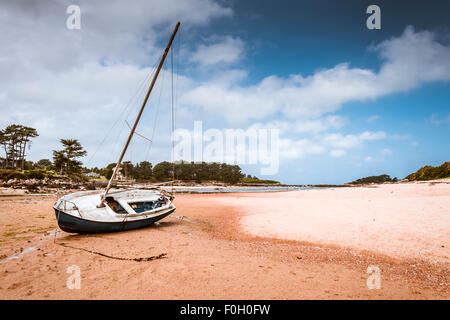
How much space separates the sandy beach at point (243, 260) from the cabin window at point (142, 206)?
246cm

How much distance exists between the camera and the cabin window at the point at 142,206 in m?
16.0

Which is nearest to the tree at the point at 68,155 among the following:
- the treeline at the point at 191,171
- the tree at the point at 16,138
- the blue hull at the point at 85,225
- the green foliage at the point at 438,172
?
the tree at the point at 16,138

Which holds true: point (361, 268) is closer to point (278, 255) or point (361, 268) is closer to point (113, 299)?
point (278, 255)

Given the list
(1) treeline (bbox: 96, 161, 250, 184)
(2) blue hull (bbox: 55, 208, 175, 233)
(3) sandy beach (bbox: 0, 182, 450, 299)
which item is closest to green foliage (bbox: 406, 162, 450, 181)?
(3) sandy beach (bbox: 0, 182, 450, 299)

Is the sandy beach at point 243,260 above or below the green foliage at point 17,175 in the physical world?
below

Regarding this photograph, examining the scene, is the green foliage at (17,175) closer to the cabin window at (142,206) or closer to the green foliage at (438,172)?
the cabin window at (142,206)

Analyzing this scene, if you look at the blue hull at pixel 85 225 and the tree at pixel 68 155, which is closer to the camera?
the blue hull at pixel 85 225

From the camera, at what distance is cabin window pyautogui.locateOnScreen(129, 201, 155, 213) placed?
16047mm

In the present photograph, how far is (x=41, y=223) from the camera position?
14.4 m

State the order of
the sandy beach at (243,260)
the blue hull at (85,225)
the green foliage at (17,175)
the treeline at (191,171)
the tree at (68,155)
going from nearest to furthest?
the sandy beach at (243,260), the blue hull at (85,225), the green foliage at (17,175), the tree at (68,155), the treeline at (191,171)

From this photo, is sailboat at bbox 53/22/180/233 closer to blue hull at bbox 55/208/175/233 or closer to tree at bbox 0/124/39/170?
blue hull at bbox 55/208/175/233

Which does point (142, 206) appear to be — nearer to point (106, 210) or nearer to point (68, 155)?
point (106, 210)
